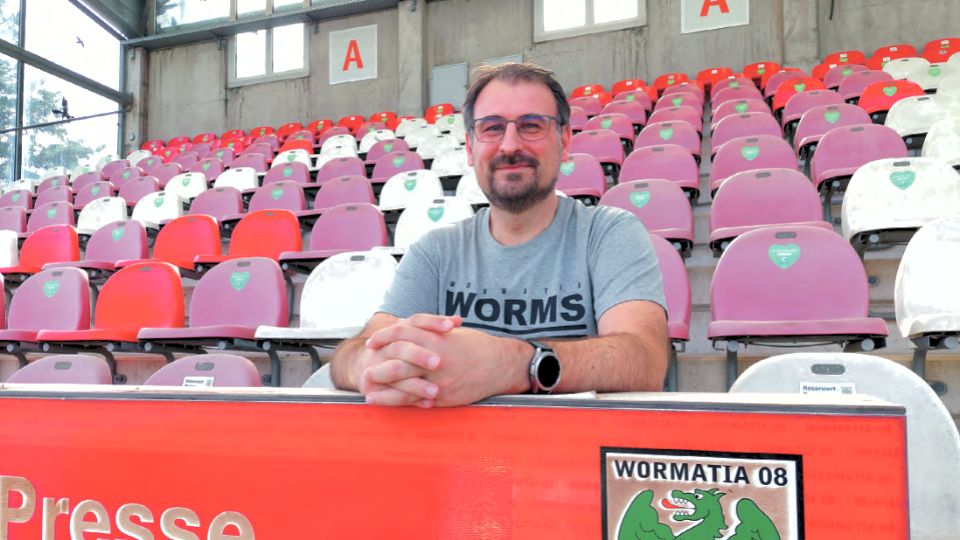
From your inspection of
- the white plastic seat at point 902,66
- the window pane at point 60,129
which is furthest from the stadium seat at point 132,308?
the window pane at point 60,129

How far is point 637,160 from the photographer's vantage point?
4.12 metres

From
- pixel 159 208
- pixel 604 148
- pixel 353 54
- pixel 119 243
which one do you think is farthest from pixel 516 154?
pixel 353 54

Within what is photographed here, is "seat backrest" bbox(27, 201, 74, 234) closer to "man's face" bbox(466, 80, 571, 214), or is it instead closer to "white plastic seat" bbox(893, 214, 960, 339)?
"man's face" bbox(466, 80, 571, 214)

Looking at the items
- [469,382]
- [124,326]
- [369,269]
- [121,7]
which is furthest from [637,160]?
[121,7]

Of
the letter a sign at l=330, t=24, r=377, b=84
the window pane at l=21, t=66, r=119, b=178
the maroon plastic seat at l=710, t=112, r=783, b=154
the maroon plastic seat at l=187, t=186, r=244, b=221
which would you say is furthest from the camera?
the letter a sign at l=330, t=24, r=377, b=84

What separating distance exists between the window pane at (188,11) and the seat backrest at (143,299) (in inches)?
392

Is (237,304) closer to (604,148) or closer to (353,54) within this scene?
(604,148)

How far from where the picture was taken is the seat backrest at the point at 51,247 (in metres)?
4.21

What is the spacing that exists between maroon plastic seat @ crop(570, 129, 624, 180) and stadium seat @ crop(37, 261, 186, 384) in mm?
2749

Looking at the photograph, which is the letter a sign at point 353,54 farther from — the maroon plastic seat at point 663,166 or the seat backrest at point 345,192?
the maroon plastic seat at point 663,166

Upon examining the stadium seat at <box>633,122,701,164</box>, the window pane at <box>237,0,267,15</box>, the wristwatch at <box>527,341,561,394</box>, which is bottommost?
the wristwatch at <box>527,341,561,394</box>

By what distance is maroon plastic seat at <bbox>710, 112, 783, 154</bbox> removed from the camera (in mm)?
4715

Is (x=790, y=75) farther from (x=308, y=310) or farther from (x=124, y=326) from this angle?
(x=124, y=326)

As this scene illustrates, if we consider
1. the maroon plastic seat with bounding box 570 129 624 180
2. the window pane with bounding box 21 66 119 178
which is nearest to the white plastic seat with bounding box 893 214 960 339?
the maroon plastic seat with bounding box 570 129 624 180
